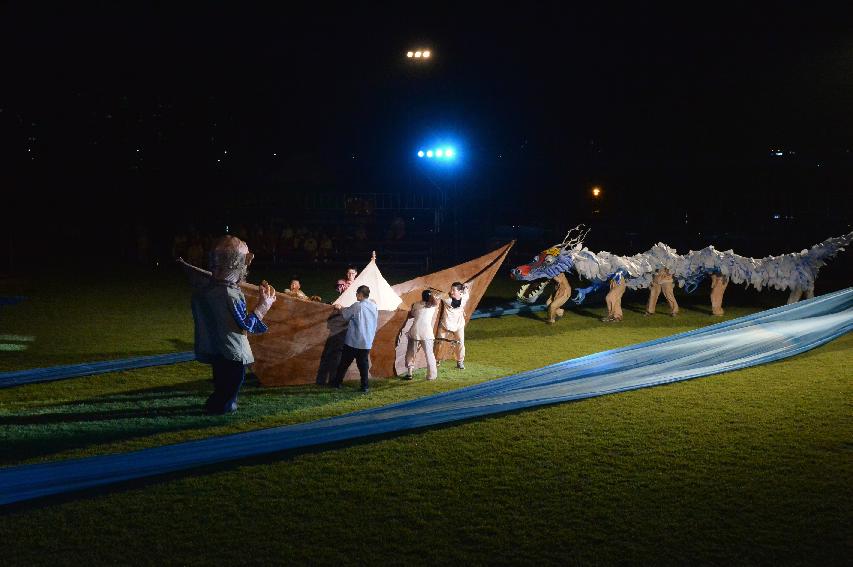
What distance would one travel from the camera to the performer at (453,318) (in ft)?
36.0

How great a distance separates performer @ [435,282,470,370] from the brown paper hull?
591 millimetres

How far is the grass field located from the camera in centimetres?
A: 536

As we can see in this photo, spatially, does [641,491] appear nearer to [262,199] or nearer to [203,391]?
[203,391]

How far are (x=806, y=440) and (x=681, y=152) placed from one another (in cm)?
3034

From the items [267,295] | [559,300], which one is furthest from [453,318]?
[559,300]

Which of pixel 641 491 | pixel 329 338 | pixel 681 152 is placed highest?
pixel 681 152

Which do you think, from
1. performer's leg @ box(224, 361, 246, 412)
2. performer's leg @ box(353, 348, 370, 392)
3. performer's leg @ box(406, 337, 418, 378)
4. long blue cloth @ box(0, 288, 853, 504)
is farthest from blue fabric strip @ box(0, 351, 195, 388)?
long blue cloth @ box(0, 288, 853, 504)

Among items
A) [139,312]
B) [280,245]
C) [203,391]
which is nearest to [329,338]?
[203,391]

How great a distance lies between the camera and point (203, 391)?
9.95m

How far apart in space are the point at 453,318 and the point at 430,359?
0.78 meters

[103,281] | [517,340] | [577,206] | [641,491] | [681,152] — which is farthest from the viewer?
[577,206]

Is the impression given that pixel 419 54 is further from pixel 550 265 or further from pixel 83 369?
pixel 83 369

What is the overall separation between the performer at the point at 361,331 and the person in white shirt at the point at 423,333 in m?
0.70

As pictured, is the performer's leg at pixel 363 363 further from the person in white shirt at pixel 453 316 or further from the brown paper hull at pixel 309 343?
the person in white shirt at pixel 453 316
